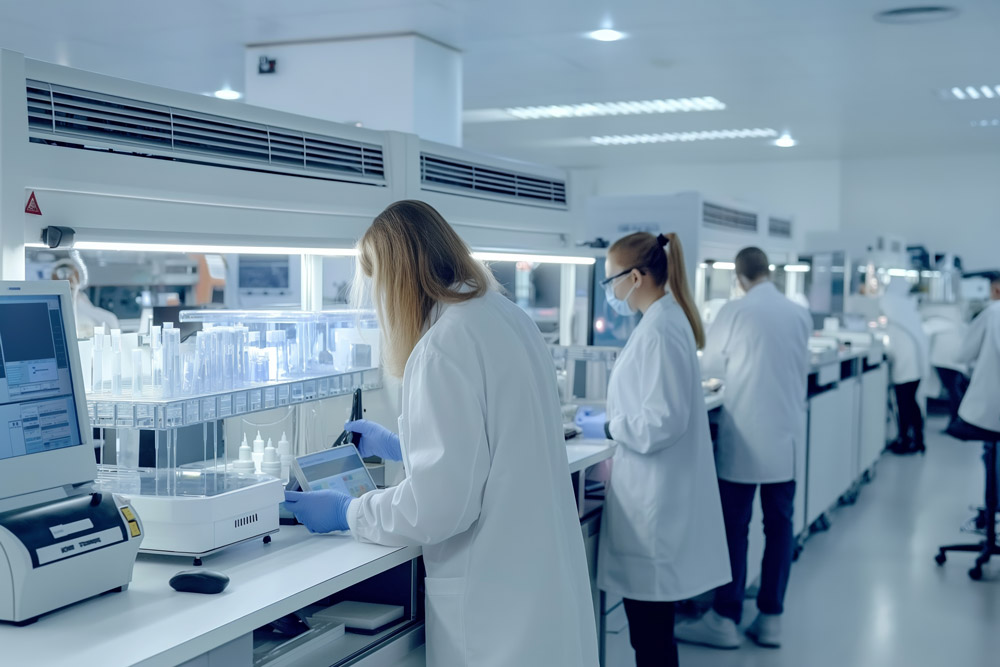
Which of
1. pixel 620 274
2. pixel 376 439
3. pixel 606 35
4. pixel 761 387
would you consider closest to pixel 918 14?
pixel 606 35

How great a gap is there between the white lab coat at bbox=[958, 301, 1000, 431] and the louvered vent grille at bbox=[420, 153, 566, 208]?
2.50 m

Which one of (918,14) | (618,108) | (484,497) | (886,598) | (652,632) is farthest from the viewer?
(618,108)

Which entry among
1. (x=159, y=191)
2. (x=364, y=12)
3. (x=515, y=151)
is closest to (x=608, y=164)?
(x=515, y=151)

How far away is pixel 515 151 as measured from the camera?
1061 cm

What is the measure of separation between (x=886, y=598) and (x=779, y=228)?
319 centimetres

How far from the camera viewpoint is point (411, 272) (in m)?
1.91

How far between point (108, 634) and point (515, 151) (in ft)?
31.1

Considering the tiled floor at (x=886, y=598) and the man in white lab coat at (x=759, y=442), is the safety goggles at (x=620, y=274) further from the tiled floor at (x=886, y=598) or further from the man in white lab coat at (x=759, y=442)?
the tiled floor at (x=886, y=598)

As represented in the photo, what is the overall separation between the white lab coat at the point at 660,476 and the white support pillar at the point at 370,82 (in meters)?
3.00

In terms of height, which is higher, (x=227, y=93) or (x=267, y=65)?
(x=227, y=93)

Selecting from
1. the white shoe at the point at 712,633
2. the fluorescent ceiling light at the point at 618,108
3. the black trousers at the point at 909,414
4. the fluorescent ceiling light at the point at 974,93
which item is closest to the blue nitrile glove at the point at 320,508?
the white shoe at the point at 712,633

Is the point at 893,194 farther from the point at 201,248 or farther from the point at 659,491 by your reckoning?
the point at 201,248

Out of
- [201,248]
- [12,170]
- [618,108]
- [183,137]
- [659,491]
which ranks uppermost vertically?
[618,108]

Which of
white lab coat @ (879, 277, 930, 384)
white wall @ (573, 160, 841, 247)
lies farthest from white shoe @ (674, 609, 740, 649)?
white wall @ (573, 160, 841, 247)
